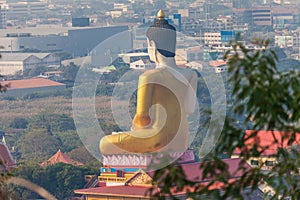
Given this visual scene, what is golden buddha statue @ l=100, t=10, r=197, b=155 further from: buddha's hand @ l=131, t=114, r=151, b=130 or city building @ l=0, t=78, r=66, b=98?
city building @ l=0, t=78, r=66, b=98

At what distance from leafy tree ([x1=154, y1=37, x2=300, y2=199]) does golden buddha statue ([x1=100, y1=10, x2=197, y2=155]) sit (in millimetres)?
12338

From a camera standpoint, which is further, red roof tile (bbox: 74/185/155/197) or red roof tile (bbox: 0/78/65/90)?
red roof tile (bbox: 0/78/65/90)

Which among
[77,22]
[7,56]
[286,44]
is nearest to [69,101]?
[7,56]

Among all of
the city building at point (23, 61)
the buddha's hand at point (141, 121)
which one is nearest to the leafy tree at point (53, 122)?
the city building at point (23, 61)

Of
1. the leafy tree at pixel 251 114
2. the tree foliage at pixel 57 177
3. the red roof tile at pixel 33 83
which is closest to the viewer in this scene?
the leafy tree at pixel 251 114

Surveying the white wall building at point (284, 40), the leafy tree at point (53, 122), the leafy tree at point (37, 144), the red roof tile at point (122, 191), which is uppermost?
the red roof tile at point (122, 191)

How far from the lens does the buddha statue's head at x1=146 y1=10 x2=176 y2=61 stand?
20422 mm

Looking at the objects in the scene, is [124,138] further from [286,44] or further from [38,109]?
[286,44]

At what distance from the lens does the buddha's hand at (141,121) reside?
19891mm

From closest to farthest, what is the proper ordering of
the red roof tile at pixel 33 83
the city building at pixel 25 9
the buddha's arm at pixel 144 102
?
the buddha's arm at pixel 144 102, the red roof tile at pixel 33 83, the city building at pixel 25 9

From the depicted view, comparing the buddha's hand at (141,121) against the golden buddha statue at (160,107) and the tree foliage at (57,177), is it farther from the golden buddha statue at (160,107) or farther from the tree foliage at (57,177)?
the tree foliage at (57,177)

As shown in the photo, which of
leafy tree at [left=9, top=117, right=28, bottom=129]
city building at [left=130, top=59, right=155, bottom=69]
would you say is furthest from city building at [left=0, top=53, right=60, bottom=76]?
leafy tree at [left=9, top=117, right=28, bottom=129]

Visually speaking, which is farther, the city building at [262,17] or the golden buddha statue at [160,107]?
the city building at [262,17]

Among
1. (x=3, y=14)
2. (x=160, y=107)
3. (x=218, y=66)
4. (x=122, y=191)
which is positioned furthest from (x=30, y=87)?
(x=3, y=14)
